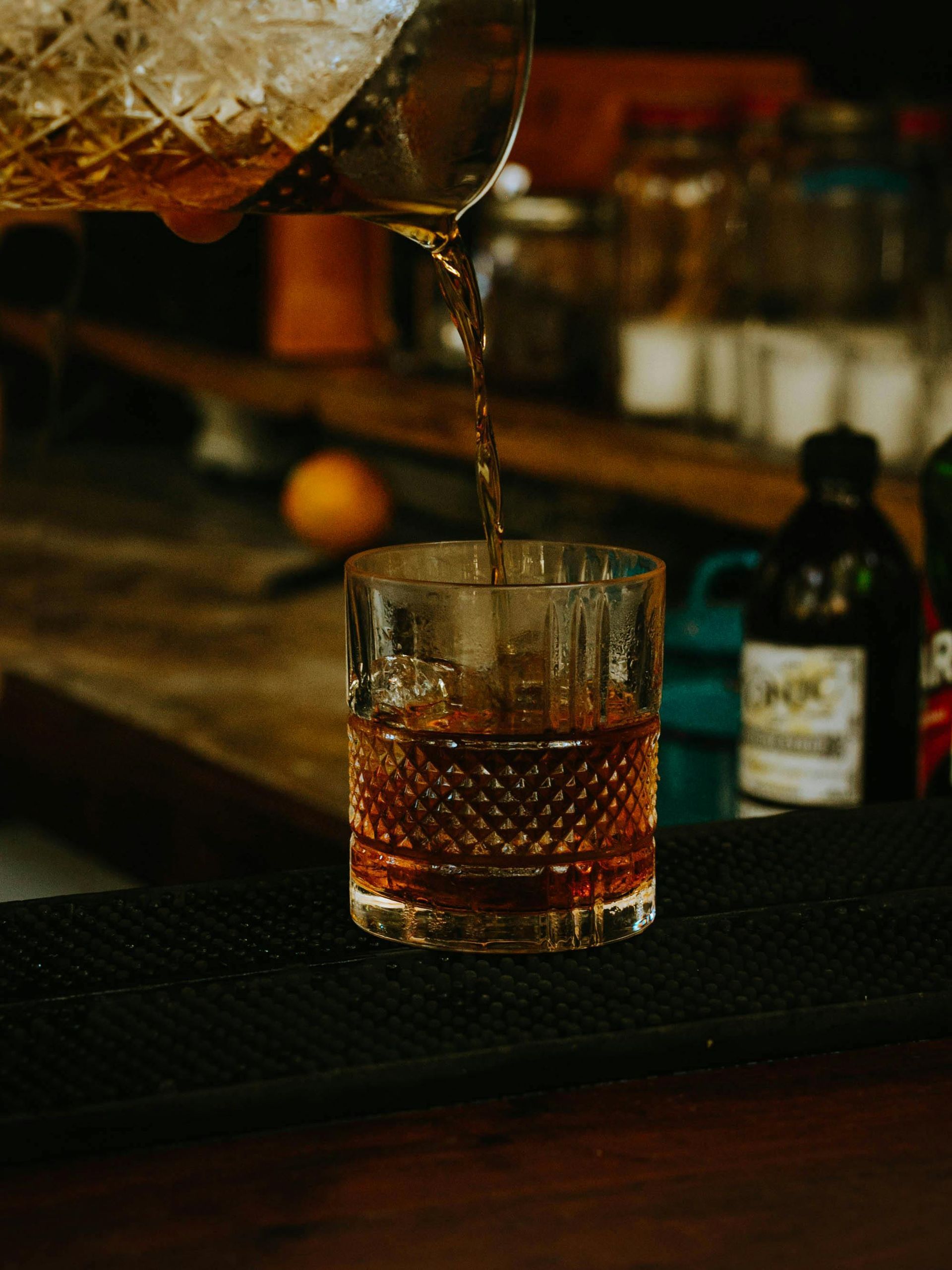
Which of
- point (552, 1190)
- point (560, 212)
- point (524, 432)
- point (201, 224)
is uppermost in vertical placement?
point (560, 212)

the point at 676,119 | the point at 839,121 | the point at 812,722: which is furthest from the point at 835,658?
the point at 676,119

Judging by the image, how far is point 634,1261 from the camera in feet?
1.48

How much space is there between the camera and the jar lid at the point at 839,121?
5.66ft

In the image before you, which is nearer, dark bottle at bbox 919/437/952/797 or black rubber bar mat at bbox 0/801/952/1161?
black rubber bar mat at bbox 0/801/952/1161

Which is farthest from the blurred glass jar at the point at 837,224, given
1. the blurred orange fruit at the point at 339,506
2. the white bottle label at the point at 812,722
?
the white bottle label at the point at 812,722

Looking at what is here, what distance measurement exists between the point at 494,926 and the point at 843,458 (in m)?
0.40

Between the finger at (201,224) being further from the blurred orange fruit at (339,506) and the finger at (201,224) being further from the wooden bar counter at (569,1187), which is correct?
the blurred orange fruit at (339,506)

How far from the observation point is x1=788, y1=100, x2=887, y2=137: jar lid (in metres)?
1.73

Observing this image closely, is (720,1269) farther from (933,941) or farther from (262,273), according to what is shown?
(262,273)

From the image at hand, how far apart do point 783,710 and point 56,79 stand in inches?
19.8

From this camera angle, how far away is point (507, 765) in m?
0.63

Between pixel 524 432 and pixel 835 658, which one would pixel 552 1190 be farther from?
pixel 524 432

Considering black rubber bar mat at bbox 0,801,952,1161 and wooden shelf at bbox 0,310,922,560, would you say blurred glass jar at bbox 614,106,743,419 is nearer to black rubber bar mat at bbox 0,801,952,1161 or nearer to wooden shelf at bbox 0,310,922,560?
wooden shelf at bbox 0,310,922,560

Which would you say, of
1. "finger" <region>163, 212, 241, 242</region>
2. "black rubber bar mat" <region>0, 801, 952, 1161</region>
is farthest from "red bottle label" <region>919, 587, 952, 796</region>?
"finger" <region>163, 212, 241, 242</region>
